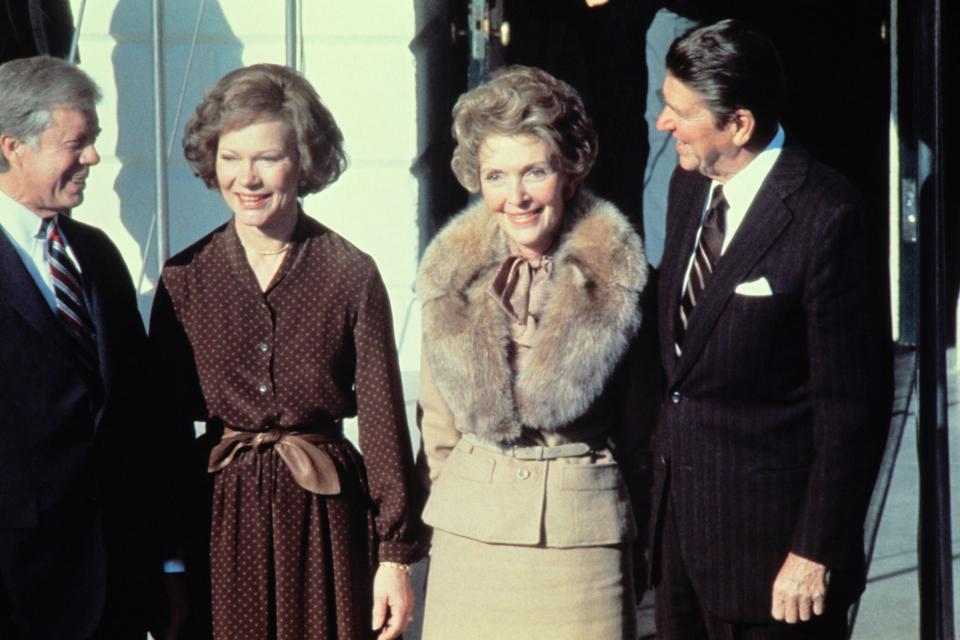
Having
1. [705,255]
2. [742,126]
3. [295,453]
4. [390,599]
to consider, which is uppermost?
[742,126]

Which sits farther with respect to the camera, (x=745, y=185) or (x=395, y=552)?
(x=395, y=552)

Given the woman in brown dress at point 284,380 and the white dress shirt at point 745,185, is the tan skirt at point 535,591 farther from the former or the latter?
the white dress shirt at point 745,185

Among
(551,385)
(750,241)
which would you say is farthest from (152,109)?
(750,241)

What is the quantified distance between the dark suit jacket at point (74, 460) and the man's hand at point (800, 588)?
1187mm

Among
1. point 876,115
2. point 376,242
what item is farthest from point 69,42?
point 876,115

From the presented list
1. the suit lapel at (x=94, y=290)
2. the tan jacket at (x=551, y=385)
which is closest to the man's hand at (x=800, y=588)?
the tan jacket at (x=551, y=385)

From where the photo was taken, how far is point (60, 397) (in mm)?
2637

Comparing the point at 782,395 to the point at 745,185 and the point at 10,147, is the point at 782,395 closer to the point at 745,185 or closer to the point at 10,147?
the point at 745,185

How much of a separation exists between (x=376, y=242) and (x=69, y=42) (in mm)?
1257

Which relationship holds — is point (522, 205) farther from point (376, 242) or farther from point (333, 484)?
point (376, 242)

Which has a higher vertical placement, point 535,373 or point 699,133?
point 699,133

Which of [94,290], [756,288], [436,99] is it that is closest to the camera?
[756,288]

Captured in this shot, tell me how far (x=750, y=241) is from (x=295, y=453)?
94 centimetres

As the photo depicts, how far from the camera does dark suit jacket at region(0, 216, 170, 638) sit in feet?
8.57
